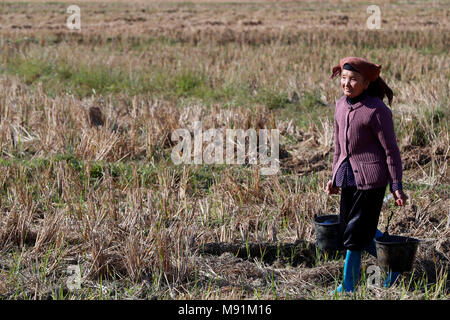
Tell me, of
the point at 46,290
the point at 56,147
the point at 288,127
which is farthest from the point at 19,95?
the point at 46,290

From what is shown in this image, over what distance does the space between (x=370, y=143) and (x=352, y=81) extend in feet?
1.18

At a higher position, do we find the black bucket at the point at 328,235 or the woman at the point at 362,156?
the woman at the point at 362,156

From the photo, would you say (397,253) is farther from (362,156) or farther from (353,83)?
(353,83)

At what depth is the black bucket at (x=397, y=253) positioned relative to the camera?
11.8ft

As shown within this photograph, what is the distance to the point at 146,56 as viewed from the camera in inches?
516

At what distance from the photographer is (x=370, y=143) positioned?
11.8ft

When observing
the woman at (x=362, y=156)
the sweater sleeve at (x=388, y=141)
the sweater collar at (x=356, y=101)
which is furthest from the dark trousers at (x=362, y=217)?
the sweater collar at (x=356, y=101)

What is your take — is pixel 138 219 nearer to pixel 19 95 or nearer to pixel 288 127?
pixel 288 127

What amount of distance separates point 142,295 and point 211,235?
0.99 meters

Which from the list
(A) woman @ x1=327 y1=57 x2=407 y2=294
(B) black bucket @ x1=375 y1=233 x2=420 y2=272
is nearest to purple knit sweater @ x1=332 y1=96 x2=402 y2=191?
(A) woman @ x1=327 y1=57 x2=407 y2=294

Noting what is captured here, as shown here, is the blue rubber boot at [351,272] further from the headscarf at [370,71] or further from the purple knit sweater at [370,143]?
the headscarf at [370,71]

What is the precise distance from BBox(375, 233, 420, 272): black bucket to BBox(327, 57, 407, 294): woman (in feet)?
0.32

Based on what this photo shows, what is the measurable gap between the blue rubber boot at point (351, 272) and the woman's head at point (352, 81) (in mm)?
913

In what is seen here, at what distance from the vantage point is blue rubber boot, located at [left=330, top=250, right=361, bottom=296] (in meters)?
3.67
